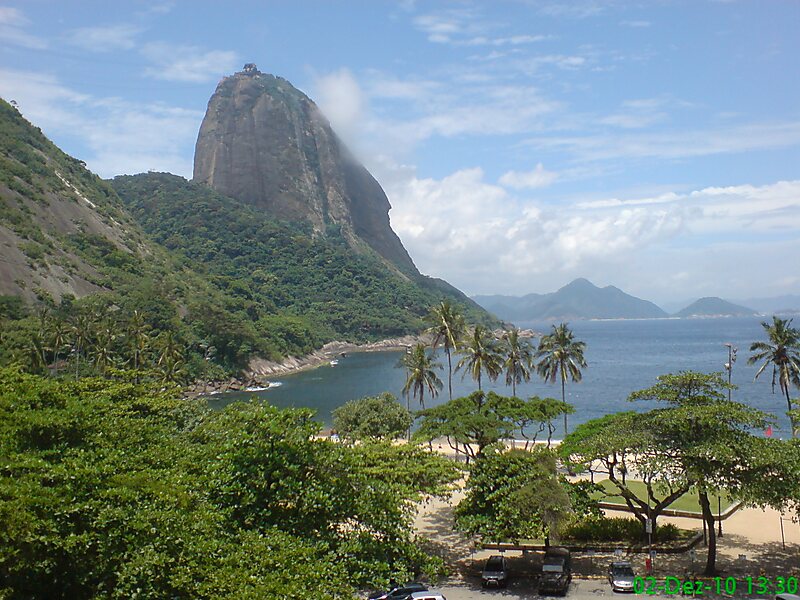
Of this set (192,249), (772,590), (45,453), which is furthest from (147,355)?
(192,249)

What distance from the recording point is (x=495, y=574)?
62.7 feet

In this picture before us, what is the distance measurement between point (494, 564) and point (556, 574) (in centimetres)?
198

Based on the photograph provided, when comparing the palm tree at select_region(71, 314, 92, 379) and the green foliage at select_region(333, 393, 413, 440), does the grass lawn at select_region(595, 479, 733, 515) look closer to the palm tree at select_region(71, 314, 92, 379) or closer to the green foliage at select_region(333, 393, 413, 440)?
the green foliage at select_region(333, 393, 413, 440)

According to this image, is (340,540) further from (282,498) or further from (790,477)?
(790,477)

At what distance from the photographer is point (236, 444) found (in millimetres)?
14312

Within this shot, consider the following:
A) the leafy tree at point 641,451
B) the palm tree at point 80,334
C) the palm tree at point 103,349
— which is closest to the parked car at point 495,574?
the leafy tree at point 641,451

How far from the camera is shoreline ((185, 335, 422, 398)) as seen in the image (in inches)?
3236

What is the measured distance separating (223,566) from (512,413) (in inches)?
738

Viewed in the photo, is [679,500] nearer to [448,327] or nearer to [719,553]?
[719,553]

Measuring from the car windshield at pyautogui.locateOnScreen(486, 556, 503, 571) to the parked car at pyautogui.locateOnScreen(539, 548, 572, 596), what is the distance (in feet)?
4.32

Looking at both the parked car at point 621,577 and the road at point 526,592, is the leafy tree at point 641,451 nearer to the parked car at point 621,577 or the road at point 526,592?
the parked car at point 621,577

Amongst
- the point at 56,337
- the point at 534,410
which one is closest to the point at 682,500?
the point at 534,410

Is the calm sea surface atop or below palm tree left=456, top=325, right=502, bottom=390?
below

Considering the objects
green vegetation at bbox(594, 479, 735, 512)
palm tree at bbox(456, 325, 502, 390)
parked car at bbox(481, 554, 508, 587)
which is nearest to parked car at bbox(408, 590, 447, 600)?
parked car at bbox(481, 554, 508, 587)
